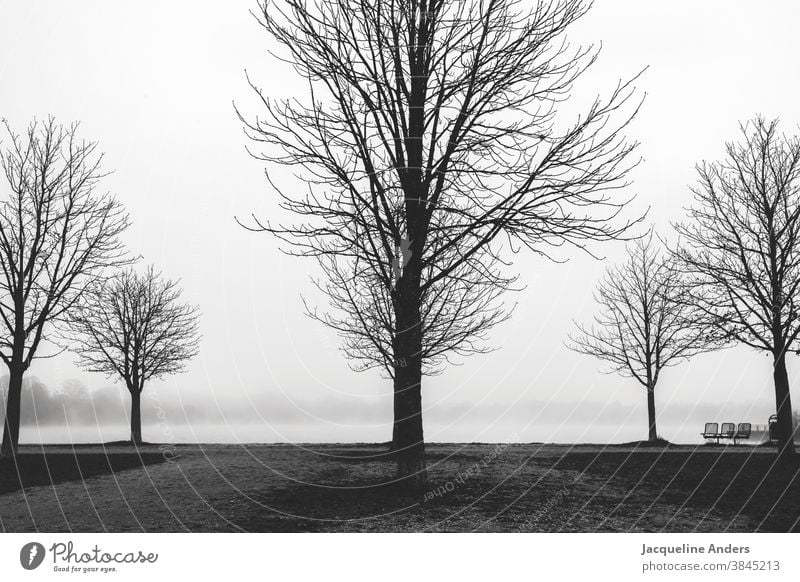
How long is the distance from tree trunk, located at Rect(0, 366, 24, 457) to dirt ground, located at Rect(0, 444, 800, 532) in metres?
1.20

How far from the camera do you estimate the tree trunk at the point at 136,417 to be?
1131 inches

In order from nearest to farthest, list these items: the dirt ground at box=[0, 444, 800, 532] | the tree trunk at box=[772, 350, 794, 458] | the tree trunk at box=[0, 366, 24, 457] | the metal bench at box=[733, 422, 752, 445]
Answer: the dirt ground at box=[0, 444, 800, 532] < the tree trunk at box=[772, 350, 794, 458] < the tree trunk at box=[0, 366, 24, 457] < the metal bench at box=[733, 422, 752, 445]

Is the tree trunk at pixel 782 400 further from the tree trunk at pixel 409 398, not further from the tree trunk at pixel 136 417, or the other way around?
the tree trunk at pixel 136 417

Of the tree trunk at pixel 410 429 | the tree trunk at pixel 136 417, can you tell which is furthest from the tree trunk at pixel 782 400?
the tree trunk at pixel 136 417

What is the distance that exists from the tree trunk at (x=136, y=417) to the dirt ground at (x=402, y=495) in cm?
898

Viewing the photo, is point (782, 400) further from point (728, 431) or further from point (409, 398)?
point (409, 398)

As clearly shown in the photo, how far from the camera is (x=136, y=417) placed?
29016 mm

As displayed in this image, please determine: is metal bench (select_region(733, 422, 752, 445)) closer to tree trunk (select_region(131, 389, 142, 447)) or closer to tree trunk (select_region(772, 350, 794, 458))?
tree trunk (select_region(772, 350, 794, 458))

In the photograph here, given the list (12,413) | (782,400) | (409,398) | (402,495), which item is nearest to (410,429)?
(409,398)

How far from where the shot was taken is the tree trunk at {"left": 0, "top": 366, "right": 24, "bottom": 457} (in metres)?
20.1

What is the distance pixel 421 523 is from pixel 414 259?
446 centimetres

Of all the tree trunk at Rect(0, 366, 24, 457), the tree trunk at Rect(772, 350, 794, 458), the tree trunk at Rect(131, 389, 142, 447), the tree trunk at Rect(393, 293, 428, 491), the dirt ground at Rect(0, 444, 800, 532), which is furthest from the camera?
the tree trunk at Rect(131, 389, 142, 447)

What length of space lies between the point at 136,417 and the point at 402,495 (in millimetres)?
20437

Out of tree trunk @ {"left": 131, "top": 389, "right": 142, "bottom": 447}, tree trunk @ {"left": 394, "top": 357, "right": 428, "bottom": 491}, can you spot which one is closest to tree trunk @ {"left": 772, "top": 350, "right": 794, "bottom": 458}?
tree trunk @ {"left": 394, "top": 357, "right": 428, "bottom": 491}
